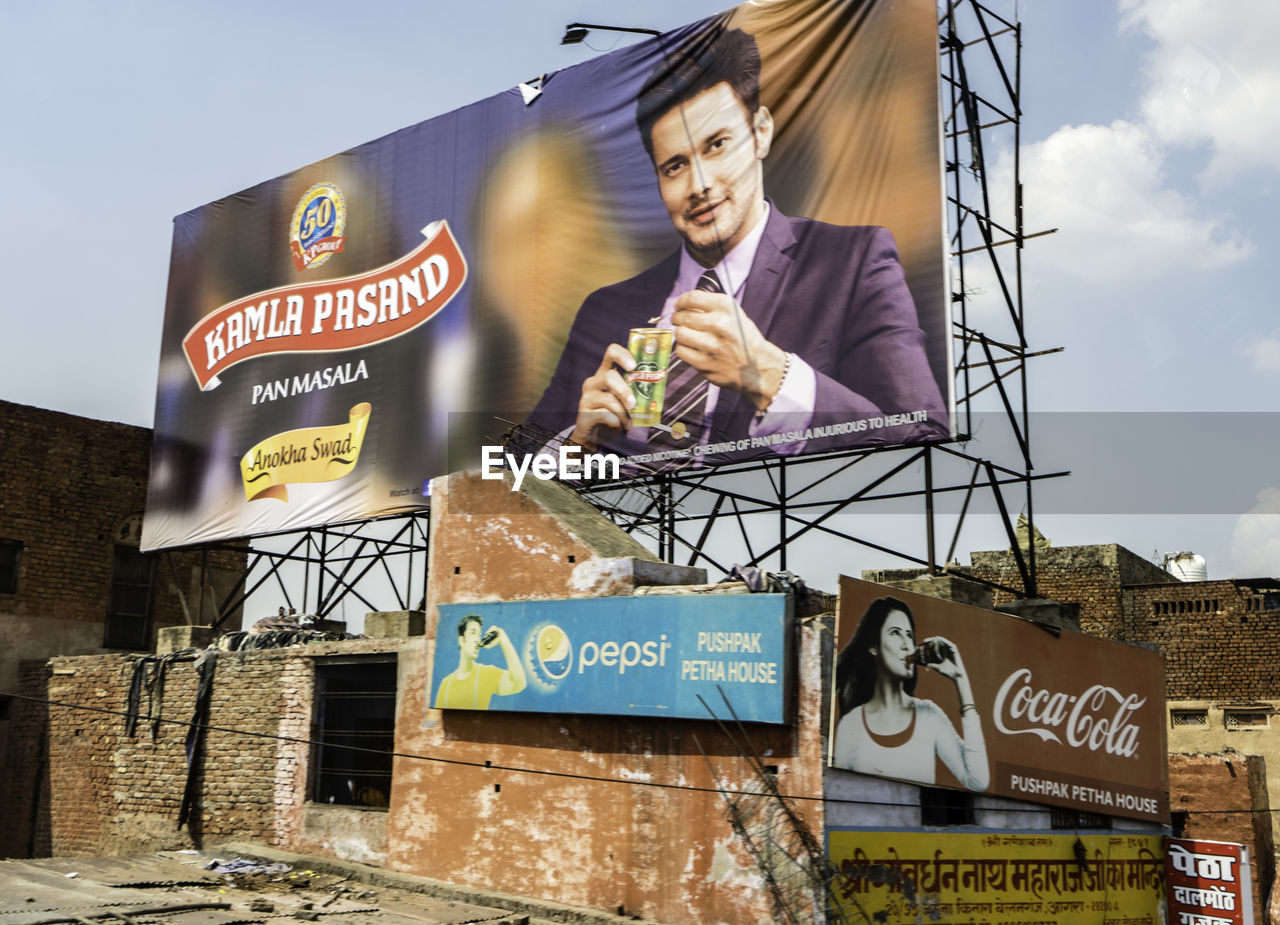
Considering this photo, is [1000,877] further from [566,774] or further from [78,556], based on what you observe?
[78,556]

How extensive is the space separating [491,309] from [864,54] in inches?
262

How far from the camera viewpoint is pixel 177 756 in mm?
16375

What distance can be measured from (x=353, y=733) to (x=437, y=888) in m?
2.94

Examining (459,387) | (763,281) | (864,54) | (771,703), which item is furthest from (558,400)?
(771,703)

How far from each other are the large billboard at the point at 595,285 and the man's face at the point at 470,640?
403 centimetres

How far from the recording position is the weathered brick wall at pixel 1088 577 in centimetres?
2380

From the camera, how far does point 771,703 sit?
10609mm

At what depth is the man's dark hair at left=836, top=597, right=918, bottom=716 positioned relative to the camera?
1068 cm

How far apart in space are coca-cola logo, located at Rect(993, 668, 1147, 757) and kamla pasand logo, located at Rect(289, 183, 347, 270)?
1388cm

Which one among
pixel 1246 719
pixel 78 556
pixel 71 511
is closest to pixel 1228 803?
pixel 1246 719

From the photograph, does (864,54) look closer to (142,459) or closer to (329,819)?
(329,819)

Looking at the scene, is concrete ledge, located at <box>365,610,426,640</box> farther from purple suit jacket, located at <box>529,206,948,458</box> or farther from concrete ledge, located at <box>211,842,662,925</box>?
purple suit jacket, located at <box>529,206,948,458</box>

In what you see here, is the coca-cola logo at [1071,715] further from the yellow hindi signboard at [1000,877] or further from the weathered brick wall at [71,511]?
the weathered brick wall at [71,511]

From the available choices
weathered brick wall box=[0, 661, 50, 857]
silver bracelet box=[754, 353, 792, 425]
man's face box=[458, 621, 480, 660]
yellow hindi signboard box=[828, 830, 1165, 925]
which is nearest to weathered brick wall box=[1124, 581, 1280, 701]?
yellow hindi signboard box=[828, 830, 1165, 925]
